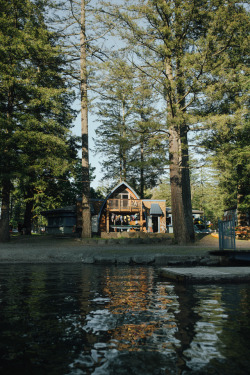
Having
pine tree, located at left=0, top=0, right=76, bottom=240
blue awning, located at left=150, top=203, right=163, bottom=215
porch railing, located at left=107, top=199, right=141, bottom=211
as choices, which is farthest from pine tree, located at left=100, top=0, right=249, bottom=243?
blue awning, located at left=150, top=203, right=163, bottom=215

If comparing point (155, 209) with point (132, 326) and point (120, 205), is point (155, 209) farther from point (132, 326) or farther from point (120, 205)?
point (132, 326)

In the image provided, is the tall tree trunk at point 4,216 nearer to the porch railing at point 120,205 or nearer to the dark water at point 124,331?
the dark water at point 124,331

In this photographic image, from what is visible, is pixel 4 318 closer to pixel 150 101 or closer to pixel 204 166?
pixel 204 166

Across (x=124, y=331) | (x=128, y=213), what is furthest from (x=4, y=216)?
(x=128, y=213)

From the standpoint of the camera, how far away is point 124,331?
3467 mm

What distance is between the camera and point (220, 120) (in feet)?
48.7

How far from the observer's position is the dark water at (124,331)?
2.59 m

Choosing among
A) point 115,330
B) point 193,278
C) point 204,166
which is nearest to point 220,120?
point 204,166

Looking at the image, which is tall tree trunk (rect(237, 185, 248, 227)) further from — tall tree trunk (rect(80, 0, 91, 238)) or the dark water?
the dark water

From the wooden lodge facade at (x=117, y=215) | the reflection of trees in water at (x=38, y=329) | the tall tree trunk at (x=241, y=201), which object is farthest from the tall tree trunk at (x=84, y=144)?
the reflection of trees in water at (x=38, y=329)

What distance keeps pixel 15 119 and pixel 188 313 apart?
19006mm

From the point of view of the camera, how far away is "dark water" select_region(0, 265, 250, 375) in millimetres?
2588

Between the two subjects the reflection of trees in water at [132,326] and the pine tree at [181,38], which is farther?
the pine tree at [181,38]

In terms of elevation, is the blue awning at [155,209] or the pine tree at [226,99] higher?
the pine tree at [226,99]
